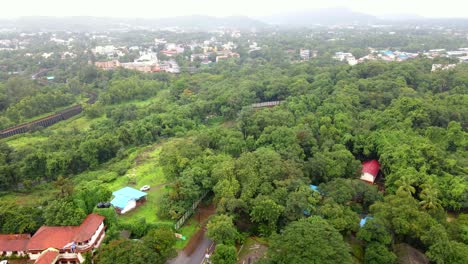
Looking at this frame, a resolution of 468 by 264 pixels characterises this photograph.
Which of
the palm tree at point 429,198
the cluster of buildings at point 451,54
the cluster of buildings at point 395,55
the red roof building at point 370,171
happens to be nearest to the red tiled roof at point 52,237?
the palm tree at point 429,198

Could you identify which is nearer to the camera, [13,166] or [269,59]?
[13,166]

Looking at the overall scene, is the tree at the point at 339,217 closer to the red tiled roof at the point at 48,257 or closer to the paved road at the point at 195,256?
the paved road at the point at 195,256

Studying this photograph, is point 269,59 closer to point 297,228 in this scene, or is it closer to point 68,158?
point 68,158

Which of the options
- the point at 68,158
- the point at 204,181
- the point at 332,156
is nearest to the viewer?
the point at 204,181

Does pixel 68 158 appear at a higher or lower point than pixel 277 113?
lower

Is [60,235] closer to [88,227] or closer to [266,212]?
[88,227]

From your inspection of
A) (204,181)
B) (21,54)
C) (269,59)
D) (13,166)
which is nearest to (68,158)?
(13,166)

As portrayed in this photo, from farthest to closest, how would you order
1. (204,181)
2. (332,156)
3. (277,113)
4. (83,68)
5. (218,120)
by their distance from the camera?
1. (83,68)
2. (218,120)
3. (277,113)
4. (332,156)
5. (204,181)
